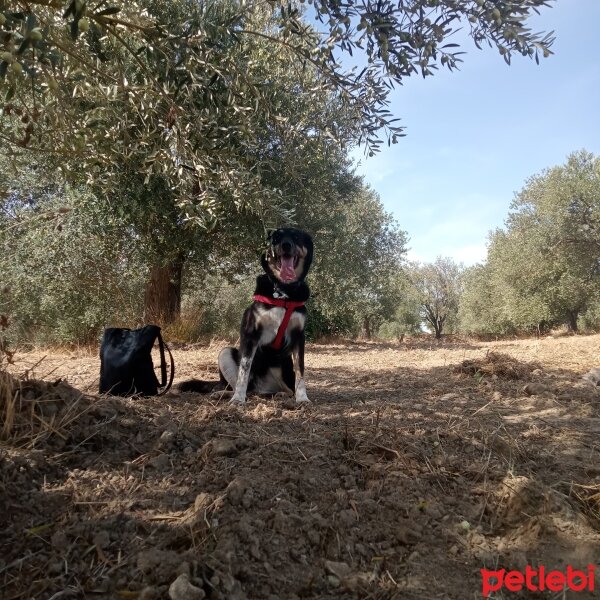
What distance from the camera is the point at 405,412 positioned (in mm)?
3615

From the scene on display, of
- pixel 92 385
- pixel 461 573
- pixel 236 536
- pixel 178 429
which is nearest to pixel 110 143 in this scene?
pixel 92 385

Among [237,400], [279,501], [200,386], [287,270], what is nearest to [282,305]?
[287,270]

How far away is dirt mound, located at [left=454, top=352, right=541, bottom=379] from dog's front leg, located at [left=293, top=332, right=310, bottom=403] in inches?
87.2

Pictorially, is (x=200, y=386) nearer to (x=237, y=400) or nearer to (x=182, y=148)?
(x=237, y=400)

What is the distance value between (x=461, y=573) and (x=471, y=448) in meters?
1.09

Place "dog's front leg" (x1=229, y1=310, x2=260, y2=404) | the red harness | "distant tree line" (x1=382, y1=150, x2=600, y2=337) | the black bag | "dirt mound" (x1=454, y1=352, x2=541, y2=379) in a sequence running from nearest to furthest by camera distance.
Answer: the black bag
"dog's front leg" (x1=229, y1=310, x2=260, y2=404)
the red harness
"dirt mound" (x1=454, y1=352, x2=541, y2=379)
"distant tree line" (x1=382, y1=150, x2=600, y2=337)

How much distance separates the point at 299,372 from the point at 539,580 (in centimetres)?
286

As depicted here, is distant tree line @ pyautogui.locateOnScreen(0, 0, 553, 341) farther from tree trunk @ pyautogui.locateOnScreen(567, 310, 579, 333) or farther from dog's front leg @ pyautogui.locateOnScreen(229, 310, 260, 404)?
tree trunk @ pyautogui.locateOnScreen(567, 310, 579, 333)

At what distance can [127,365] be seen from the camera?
394cm

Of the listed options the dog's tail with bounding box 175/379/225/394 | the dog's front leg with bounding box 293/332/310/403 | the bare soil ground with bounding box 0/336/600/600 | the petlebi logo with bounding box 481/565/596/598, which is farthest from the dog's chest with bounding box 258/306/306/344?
the petlebi logo with bounding box 481/565/596/598

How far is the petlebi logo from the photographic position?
1729 millimetres

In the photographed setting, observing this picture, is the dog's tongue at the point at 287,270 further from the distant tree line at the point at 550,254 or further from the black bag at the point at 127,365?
the distant tree line at the point at 550,254

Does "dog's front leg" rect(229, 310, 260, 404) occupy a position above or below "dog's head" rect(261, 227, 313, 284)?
below

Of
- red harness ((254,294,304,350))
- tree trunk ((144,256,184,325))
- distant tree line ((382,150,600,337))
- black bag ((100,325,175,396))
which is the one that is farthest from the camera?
distant tree line ((382,150,600,337))
